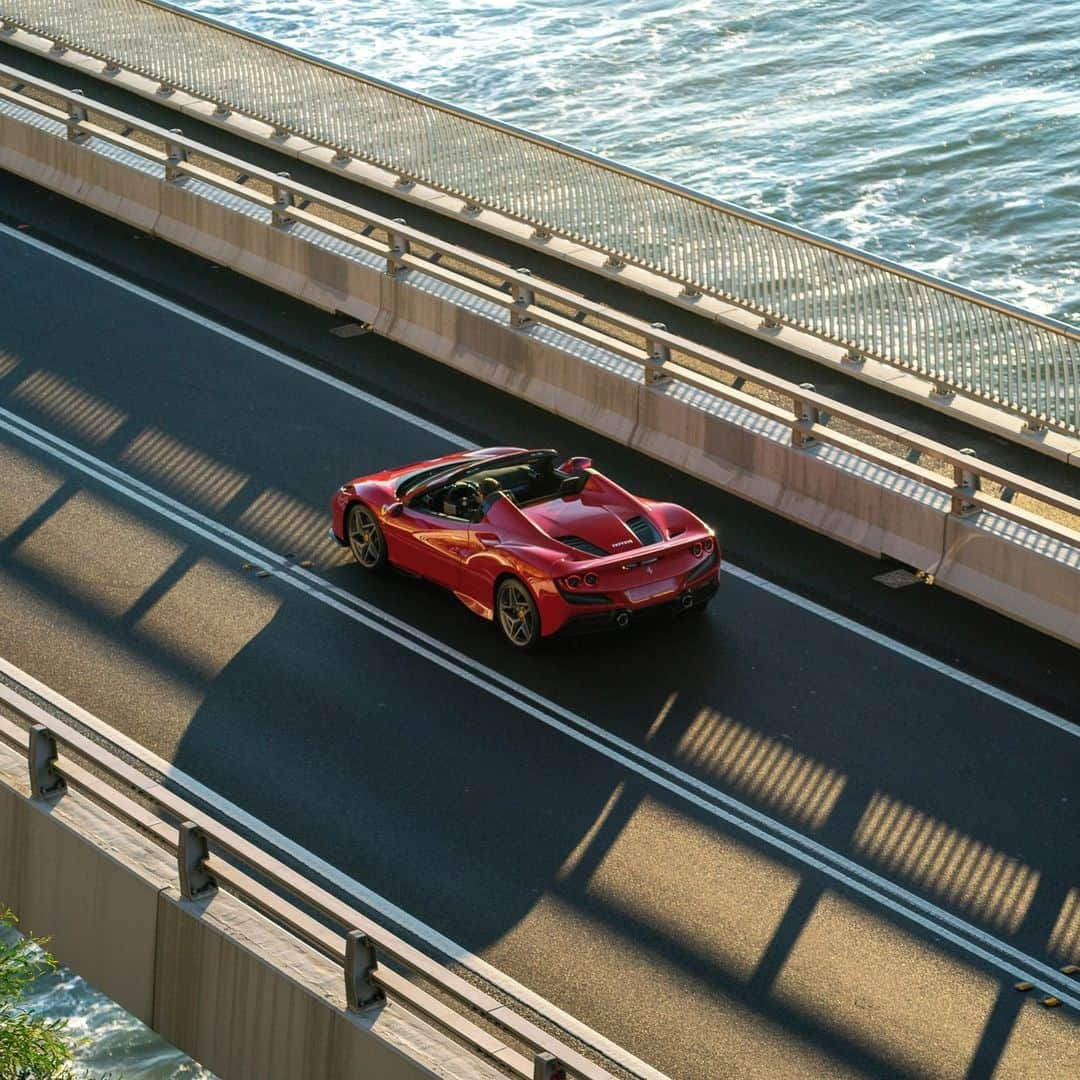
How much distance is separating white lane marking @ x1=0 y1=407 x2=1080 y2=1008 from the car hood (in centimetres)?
119

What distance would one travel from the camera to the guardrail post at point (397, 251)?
73.7ft

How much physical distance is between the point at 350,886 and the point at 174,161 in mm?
14058

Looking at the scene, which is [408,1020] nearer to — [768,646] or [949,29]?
[768,646]

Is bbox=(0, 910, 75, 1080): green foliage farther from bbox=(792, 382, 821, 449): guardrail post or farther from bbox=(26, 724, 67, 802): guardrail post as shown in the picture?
bbox=(792, 382, 821, 449): guardrail post

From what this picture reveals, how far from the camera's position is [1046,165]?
44.8 m

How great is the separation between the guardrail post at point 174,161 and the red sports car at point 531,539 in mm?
8741

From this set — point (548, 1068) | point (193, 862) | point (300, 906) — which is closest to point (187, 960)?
point (193, 862)

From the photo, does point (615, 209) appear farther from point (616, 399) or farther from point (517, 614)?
point (517, 614)

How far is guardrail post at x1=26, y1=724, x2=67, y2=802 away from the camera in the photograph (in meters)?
12.6

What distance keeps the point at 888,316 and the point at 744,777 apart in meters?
7.33

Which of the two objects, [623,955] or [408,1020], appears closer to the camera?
[408,1020]

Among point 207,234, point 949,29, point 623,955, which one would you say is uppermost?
point 623,955

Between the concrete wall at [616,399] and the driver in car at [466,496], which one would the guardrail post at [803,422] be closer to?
the concrete wall at [616,399]

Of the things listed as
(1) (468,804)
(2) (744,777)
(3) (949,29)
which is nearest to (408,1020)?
(1) (468,804)
